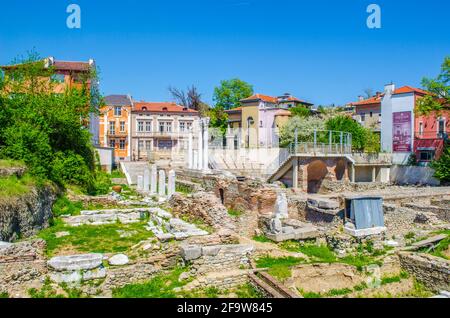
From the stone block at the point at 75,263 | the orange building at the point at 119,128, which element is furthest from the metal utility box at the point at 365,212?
the orange building at the point at 119,128

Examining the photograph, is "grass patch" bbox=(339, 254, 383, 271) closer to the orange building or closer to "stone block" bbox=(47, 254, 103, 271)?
"stone block" bbox=(47, 254, 103, 271)

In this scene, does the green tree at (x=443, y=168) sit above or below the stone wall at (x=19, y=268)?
above

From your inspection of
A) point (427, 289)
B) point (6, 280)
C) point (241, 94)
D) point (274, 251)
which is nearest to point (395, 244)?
point (427, 289)

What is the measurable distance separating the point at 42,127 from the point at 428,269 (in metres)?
18.2

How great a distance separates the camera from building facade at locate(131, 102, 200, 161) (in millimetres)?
A: 54469

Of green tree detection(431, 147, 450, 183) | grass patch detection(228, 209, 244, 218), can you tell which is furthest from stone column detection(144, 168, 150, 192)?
green tree detection(431, 147, 450, 183)

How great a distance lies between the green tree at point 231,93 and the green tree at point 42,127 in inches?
1705

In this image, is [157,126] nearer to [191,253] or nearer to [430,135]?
[430,135]

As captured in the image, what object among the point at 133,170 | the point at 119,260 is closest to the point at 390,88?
the point at 133,170

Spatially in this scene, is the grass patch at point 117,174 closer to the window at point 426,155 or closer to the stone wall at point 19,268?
the stone wall at point 19,268

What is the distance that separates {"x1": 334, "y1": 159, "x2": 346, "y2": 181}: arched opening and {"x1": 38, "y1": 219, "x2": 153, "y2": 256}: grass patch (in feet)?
84.4

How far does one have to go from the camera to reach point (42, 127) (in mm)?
19797

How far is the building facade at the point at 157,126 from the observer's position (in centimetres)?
5447
